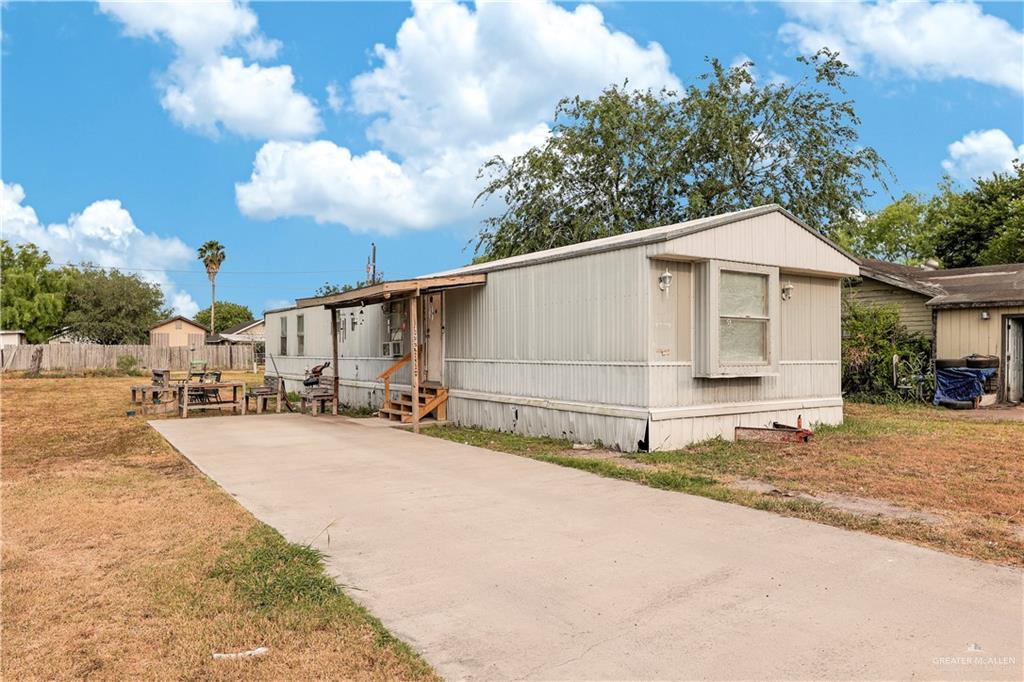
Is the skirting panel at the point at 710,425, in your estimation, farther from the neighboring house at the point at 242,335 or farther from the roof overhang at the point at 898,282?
the neighboring house at the point at 242,335

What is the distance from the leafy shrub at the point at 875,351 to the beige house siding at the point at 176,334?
4571 centimetres

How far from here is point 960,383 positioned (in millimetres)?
15898

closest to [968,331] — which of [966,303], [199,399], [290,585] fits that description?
[966,303]

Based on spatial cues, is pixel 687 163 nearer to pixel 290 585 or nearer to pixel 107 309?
pixel 290 585

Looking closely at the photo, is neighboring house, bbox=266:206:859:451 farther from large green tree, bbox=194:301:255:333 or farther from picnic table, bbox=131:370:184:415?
large green tree, bbox=194:301:255:333

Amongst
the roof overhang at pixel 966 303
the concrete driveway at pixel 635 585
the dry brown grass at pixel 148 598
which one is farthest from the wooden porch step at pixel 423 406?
the roof overhang at pixel 966 303

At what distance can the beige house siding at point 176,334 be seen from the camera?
51.2m

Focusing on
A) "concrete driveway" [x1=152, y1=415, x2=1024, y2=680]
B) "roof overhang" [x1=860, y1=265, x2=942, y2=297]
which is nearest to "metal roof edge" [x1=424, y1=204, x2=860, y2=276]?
"concrete driveway" [x1=152, y1=415, x2=1024, y2=680]

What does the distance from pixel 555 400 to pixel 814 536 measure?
18.8 feet

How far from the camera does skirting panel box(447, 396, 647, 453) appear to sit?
943 cm

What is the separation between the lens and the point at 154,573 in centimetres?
445

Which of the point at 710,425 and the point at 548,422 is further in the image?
the point at 548,422

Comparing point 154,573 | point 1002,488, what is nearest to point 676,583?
point 154,573

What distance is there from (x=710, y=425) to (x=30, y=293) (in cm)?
5179
